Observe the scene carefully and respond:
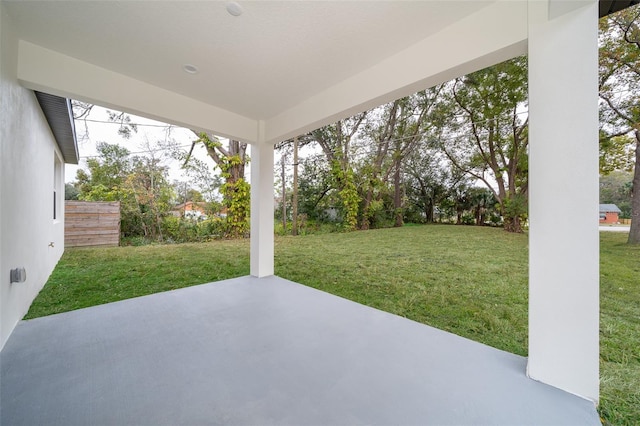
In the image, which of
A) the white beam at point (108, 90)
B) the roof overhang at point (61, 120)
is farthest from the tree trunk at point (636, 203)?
the roof overhang at point (61, 120)

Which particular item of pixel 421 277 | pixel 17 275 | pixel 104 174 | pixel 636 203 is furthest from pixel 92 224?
pixel 636 203

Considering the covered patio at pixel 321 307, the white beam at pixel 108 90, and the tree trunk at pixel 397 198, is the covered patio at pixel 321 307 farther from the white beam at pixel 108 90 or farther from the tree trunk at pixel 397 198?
the tree trunk at pixel 397 198

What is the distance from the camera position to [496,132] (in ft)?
12.6

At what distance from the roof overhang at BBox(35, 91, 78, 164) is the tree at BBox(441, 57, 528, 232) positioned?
5668 millimetres

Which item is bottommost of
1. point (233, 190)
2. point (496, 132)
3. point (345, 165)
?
point (233, 190)

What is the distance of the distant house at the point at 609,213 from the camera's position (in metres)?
2.08

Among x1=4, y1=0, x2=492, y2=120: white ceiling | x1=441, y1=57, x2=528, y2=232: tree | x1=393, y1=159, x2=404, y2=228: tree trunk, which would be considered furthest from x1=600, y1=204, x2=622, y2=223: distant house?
x1=393, y1=159, x2=404, y2=228: tree trunk

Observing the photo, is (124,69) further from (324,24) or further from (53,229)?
(53,229)

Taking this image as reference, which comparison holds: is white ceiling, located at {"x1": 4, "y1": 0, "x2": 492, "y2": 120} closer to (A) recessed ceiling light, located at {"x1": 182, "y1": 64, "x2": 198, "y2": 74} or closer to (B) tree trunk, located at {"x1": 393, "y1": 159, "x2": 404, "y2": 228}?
(A) recessed ceiling light, located at {"x1": 182, "y1": 64, "x2": 198, "y2": 74}

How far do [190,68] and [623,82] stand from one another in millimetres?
4074

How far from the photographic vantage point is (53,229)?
13.7 feet

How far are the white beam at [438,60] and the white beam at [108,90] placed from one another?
1.59 meters

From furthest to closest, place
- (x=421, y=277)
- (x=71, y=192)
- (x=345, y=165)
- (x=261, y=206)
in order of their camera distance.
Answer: (x=345, y=165) → (x=71, y=192) → (x=261, y=206) → (x=421, y=277)

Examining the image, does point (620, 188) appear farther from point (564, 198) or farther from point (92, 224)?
point (92, 224)
